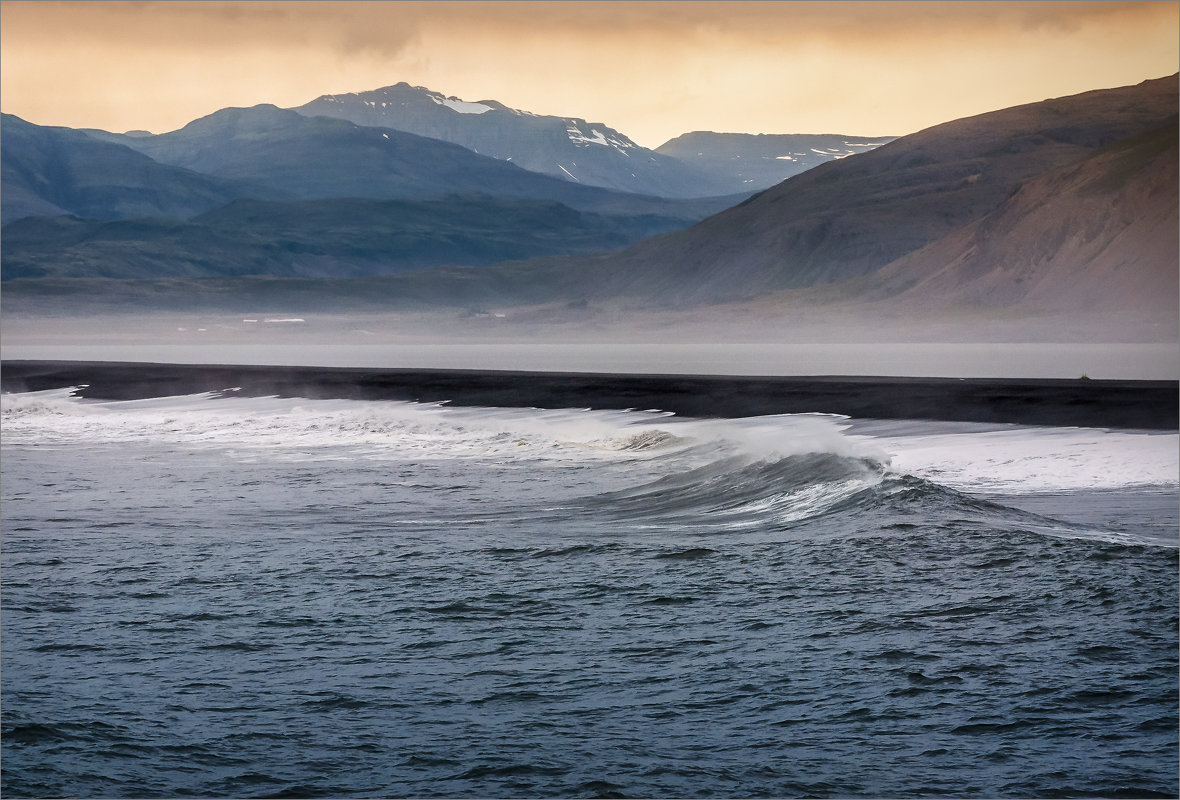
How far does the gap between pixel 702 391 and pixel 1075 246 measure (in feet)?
410

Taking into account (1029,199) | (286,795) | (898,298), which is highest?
(1029,199)

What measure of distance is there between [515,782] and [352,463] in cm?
2209

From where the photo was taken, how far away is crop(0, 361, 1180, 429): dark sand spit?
135 ft

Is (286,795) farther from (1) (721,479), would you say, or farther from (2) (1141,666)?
(1) (721,479)

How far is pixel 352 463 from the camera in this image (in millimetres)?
30828

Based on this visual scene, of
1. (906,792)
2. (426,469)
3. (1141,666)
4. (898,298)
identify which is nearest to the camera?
(906,792)

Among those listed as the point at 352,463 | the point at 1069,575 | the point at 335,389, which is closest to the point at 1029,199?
the point at 335,389

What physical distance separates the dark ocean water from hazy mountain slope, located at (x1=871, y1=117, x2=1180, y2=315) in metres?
135

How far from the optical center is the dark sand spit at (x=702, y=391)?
4100 cm

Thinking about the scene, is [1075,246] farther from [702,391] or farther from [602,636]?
[602,636]

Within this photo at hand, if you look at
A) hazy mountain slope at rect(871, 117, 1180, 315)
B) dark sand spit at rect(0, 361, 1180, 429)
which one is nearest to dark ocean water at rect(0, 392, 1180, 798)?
dark sand spit at rect(0, 361, 1180, 429)

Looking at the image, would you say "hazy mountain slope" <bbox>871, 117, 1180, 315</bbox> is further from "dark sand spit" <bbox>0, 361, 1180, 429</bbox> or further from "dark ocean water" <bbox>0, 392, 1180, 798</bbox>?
→ "dark ocean water" <bbox>0, 392, 1180, 798</bbox>

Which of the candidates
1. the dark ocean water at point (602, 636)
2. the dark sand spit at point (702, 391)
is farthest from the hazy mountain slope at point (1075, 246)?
the dark ocean water at point (602, 636)

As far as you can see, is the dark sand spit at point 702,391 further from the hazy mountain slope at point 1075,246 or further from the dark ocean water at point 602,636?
the hazy mountain slope at point 1075,246
